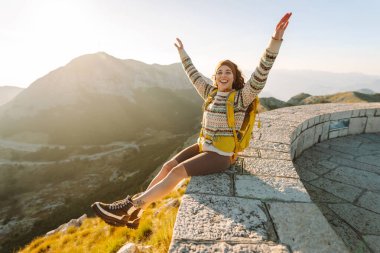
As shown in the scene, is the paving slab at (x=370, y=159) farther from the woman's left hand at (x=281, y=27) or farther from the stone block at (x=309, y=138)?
the woman's left hand at (x=281, y=27)

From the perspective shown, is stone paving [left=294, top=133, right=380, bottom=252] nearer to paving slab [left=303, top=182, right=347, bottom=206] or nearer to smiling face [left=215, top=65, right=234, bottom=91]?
paving slab [left=303, top=182, right=347, bottom=206]

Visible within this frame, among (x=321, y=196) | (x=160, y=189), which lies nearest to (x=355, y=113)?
(x=321, y=196)

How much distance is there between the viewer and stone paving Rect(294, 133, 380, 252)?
256 centimetres

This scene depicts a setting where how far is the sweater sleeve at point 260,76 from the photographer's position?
2477mm

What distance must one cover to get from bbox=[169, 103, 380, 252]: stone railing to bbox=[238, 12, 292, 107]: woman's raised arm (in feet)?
3.01

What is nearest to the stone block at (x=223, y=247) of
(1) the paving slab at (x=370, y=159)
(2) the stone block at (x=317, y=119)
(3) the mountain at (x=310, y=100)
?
(1) the paving slab at (x=370, y=159)

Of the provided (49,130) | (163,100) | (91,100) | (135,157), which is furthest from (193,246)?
(163,100)

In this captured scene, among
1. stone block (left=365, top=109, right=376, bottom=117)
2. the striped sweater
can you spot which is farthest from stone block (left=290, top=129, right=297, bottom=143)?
stone block (left=365, top=109, right=376, bottom=117)

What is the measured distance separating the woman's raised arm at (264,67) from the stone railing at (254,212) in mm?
916

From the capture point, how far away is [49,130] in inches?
3066

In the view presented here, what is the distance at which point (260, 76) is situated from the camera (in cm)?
258

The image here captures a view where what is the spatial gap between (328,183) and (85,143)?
74.0 meters

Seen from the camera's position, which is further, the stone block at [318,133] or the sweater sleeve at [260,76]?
the stone block at [318,133]

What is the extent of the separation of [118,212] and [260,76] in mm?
2224
